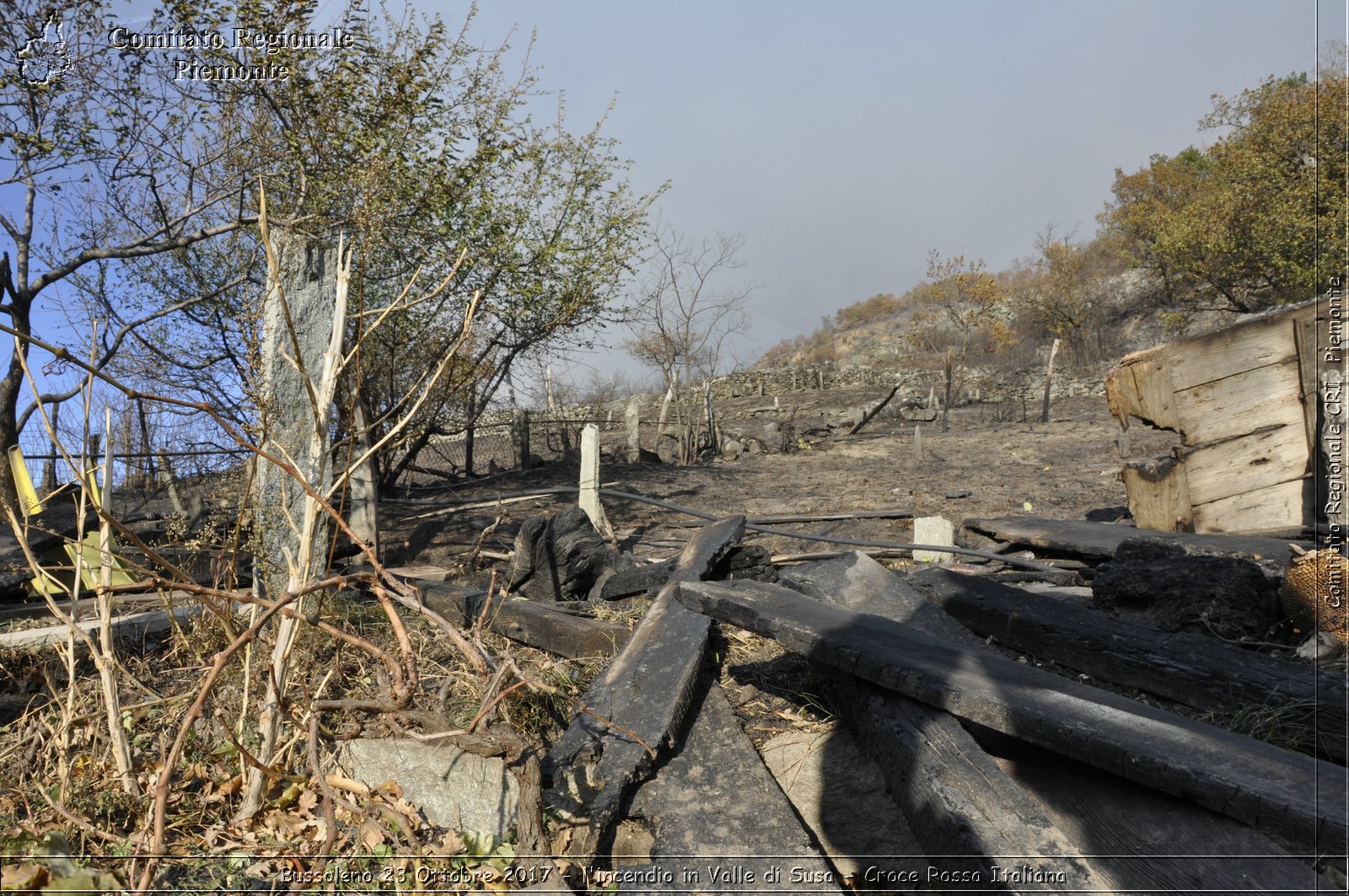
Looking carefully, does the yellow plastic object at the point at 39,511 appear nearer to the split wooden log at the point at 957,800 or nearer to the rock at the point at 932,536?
the split wooden log at the point at 957,800

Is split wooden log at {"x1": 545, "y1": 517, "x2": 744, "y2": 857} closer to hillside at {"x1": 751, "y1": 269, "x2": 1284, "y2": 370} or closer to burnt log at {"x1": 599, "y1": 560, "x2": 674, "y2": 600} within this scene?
burnt log at {"x1": 599, "y1": 560, "x2": 674, "y2": 600}

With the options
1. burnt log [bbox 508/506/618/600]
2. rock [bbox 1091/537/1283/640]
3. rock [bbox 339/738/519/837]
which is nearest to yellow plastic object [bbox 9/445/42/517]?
rock [bbox 339/738/519/837]

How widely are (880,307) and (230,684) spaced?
194ft

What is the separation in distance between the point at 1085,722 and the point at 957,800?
17.9 inches

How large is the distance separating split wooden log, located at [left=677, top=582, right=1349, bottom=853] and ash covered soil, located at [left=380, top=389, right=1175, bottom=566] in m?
2.19

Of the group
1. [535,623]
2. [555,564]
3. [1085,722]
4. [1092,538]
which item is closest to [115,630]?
[535,623]

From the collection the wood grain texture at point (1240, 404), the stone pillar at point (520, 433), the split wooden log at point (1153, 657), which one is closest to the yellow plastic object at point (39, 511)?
the split wooden log at point (1153, 657)

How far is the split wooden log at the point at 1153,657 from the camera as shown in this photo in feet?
8.69

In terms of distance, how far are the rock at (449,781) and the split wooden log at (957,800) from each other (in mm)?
1213

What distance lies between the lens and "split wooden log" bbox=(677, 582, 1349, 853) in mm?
1790

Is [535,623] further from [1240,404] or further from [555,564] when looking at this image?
[1240,404]

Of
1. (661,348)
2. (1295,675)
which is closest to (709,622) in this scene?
(1295,675)

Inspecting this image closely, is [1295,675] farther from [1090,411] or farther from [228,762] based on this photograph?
[1090,411]

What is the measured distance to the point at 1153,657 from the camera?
3088 millimetres
